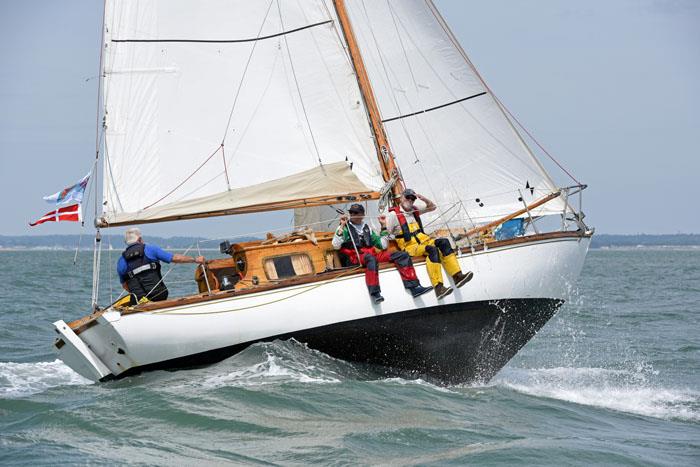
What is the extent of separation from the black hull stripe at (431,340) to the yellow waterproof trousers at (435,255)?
1.35 feet

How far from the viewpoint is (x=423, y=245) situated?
39.5ft

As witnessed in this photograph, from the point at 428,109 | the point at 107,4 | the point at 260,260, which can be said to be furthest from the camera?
the point at 428,109

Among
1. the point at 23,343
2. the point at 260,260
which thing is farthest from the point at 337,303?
the point at 23,343

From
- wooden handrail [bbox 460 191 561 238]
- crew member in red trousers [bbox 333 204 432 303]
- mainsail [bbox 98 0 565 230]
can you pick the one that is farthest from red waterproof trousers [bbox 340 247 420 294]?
mainsail [bbox 98 0 565 230]

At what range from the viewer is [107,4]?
13383 millimetres

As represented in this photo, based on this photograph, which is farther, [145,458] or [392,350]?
[392,350]

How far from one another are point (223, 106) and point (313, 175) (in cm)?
158

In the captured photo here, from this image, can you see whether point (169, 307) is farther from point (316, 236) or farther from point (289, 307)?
point (316, 236)

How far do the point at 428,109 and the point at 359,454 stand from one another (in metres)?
6.90

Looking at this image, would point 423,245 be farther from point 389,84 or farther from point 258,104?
point 389,84

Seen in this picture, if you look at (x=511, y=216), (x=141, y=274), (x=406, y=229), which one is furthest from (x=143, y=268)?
(x=511, y=216)

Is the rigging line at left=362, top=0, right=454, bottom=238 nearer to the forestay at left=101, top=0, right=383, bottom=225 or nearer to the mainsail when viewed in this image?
the mainsail

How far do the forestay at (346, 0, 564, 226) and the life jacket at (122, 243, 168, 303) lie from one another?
409cm

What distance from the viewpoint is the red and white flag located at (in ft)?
→ 43.5
